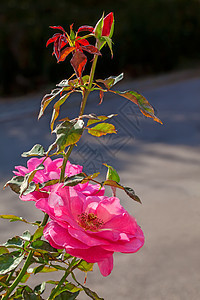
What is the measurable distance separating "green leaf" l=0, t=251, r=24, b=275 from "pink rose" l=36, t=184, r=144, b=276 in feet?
0.31

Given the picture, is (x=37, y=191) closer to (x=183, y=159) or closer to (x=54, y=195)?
(x=54, y=195)

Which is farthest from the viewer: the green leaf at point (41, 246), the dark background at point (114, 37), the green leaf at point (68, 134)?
the dark background at point (114, 37)

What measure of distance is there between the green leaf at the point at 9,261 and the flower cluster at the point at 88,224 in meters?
0.09

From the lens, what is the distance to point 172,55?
9375mm

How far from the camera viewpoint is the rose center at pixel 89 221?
2.62 ft

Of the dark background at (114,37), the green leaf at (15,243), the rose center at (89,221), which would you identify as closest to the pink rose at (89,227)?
the rose center at (89,221)

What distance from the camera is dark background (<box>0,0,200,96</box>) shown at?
7871mm

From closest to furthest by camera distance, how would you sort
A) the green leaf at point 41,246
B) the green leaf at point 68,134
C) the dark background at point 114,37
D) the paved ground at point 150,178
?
1. the green leaf at point 68,134
2. the green leaf at point 41,246
3. the paved ground at point 150,178
4. the dark background at point 114,37

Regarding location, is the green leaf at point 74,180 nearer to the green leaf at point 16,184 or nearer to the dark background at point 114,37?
the green leaf at point 16,184

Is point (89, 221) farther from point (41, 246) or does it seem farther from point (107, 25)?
point (107, 25)

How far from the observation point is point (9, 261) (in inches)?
32.8

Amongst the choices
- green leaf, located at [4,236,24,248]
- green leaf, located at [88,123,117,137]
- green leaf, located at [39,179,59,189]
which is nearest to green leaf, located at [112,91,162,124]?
green leaf, located at [88,123,117,137]

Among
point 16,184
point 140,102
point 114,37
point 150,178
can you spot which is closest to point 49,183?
point 16,184

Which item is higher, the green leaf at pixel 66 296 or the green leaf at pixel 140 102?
the green leaf at pixel 140 102
